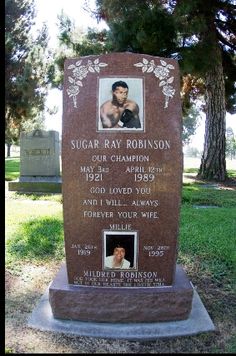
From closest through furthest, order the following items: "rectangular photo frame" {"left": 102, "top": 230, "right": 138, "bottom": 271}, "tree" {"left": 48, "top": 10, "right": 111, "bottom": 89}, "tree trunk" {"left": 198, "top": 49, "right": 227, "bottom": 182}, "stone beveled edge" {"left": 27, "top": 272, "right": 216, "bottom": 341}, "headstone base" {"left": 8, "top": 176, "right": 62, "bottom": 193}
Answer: "stone beveled edge" {"left": 27, "top": 272, "right": 216, "bottom": 341} → "rectangular photo frame" {"left": 102, "top": 230, "right": 138, "bottom": 271} → "headstone base" {"left": 8, "top": 176, "right": 62, "bottom": 193} → "tree" {"left": 48, "top": 10, "right": 111, "bottom": 89} → "tree trunk" {"left": 198, "top": 49, "right": 227, "bottom": 182}

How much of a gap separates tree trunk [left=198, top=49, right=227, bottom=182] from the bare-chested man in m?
11.4

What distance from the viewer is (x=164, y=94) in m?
3.62

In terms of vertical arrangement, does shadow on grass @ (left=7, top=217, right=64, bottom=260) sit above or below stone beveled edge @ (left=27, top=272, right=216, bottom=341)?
above

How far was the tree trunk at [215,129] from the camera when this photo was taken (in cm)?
1444

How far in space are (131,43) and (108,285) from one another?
9.75 m

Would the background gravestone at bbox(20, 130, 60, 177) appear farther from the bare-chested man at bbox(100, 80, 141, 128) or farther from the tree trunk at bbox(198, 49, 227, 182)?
the bare-chested man at bbox(100, 80, 141, 128)

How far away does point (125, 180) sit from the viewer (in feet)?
12.0

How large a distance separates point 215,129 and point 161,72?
11.3 metres

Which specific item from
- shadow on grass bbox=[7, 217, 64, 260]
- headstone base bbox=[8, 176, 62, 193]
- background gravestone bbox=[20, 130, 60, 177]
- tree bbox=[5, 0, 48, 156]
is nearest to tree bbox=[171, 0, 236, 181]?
background gravestone bbox=[20, 130, 60, 177]

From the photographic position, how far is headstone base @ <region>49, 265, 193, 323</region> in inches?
141

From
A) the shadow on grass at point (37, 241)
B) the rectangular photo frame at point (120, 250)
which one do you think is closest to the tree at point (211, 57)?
the shadow on grass at point (37, 241)

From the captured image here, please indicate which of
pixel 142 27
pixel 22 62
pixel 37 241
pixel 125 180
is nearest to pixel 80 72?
pixel 125 180

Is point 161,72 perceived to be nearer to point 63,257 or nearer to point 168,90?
point 168,90

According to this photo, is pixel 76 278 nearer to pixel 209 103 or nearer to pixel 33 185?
pixel 33 185
